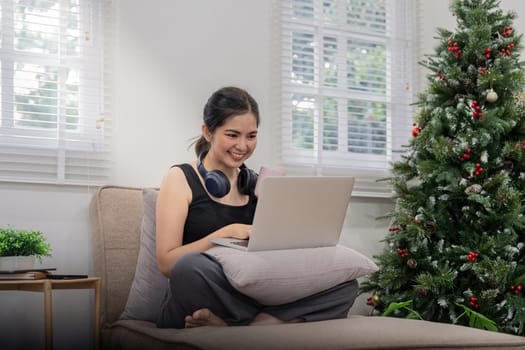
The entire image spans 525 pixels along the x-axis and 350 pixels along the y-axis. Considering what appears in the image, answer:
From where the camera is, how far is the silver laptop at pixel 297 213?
2.11 meters

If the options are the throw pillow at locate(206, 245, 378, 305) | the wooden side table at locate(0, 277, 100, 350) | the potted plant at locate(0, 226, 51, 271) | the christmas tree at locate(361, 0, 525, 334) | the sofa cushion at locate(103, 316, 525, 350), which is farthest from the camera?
the christmas tree at locate(361, 0, 525, 334)

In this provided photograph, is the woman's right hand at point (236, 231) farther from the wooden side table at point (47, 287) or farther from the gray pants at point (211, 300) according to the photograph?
the wooden side table at point (47, 287)

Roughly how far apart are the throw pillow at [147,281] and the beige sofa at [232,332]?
5cm

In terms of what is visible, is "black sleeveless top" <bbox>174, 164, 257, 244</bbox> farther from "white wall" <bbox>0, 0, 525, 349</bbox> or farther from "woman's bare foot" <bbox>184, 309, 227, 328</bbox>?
"white wall" <bbox>0, 0, 525, 349</bbox>

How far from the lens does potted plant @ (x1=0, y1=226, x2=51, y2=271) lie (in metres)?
2.58

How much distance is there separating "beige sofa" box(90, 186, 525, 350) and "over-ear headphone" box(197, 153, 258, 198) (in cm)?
48

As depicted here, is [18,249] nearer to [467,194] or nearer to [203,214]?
[203,214]

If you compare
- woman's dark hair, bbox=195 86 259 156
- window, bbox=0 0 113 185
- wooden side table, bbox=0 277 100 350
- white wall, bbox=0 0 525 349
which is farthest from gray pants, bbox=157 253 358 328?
window, bbox=0 0 113 185

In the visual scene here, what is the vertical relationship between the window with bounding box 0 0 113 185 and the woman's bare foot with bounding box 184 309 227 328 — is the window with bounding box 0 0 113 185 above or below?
above

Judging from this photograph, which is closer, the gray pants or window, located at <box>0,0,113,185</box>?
the gray pants

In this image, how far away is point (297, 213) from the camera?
217cm

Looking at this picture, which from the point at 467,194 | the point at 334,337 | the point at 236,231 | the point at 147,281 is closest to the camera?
the point at 334,337

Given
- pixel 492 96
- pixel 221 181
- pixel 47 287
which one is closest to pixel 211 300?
pixel 221 181

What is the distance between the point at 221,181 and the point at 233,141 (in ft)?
0.54
